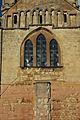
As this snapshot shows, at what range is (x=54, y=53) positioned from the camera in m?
21.5

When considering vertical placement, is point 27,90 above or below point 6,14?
below

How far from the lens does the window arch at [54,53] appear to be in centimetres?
2123

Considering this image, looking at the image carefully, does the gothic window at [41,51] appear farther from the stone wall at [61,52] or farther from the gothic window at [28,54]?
the stone wall at [61,52]

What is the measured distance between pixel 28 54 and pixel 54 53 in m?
1.73

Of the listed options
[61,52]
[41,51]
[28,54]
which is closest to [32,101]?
[28,54]

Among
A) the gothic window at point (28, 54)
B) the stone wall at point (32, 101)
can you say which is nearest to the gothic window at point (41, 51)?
the gothic window at point (28, 54)

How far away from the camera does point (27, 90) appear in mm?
20391

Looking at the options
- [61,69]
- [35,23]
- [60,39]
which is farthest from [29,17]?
[61,69]

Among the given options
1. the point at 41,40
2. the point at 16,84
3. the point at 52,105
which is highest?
the point at 41,40

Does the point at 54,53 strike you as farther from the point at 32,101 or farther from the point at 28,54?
the point at 32,101

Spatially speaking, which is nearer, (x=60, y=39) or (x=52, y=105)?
(x=52, y=105)

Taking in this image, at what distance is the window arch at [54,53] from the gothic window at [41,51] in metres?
0.47

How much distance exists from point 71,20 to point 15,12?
3930 mm

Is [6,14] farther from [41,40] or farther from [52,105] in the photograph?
[52,105]
